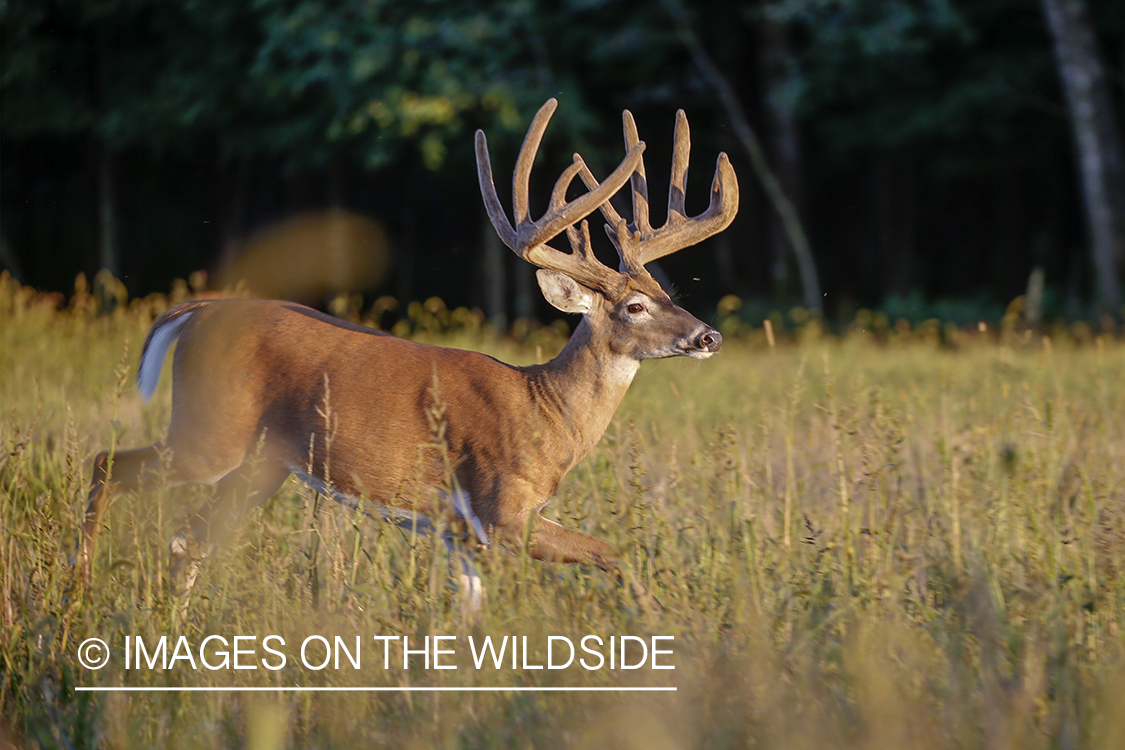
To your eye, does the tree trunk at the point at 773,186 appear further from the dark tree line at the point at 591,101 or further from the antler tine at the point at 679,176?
the antler tine at the point at 679,176

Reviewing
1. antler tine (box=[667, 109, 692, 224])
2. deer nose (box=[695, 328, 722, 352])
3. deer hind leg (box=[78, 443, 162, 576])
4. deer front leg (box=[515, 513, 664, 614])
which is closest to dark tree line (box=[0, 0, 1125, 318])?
antler tine (box=[667, 109, 692, 224])

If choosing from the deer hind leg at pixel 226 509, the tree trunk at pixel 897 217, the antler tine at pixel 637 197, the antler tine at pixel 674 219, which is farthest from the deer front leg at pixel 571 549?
the tree trunk at pixel 897 217

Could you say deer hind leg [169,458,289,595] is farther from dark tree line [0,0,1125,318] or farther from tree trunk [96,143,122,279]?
tree trunk [96,143,122,279]

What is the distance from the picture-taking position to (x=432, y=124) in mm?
13312

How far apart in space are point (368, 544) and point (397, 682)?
3.97 feet

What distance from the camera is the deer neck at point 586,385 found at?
4012 millimetres

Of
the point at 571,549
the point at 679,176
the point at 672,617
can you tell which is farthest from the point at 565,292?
the point at 672,617

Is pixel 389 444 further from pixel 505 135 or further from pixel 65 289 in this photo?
pixel 65 289

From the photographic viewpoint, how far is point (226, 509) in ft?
14.1

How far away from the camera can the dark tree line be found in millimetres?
12789

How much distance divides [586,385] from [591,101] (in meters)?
12.7

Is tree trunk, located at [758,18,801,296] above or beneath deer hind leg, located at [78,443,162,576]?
above

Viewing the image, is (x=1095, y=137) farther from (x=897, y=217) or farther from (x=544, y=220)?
(x=897, y=217)

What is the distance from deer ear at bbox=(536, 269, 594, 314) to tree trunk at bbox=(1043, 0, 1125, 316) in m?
9.00
